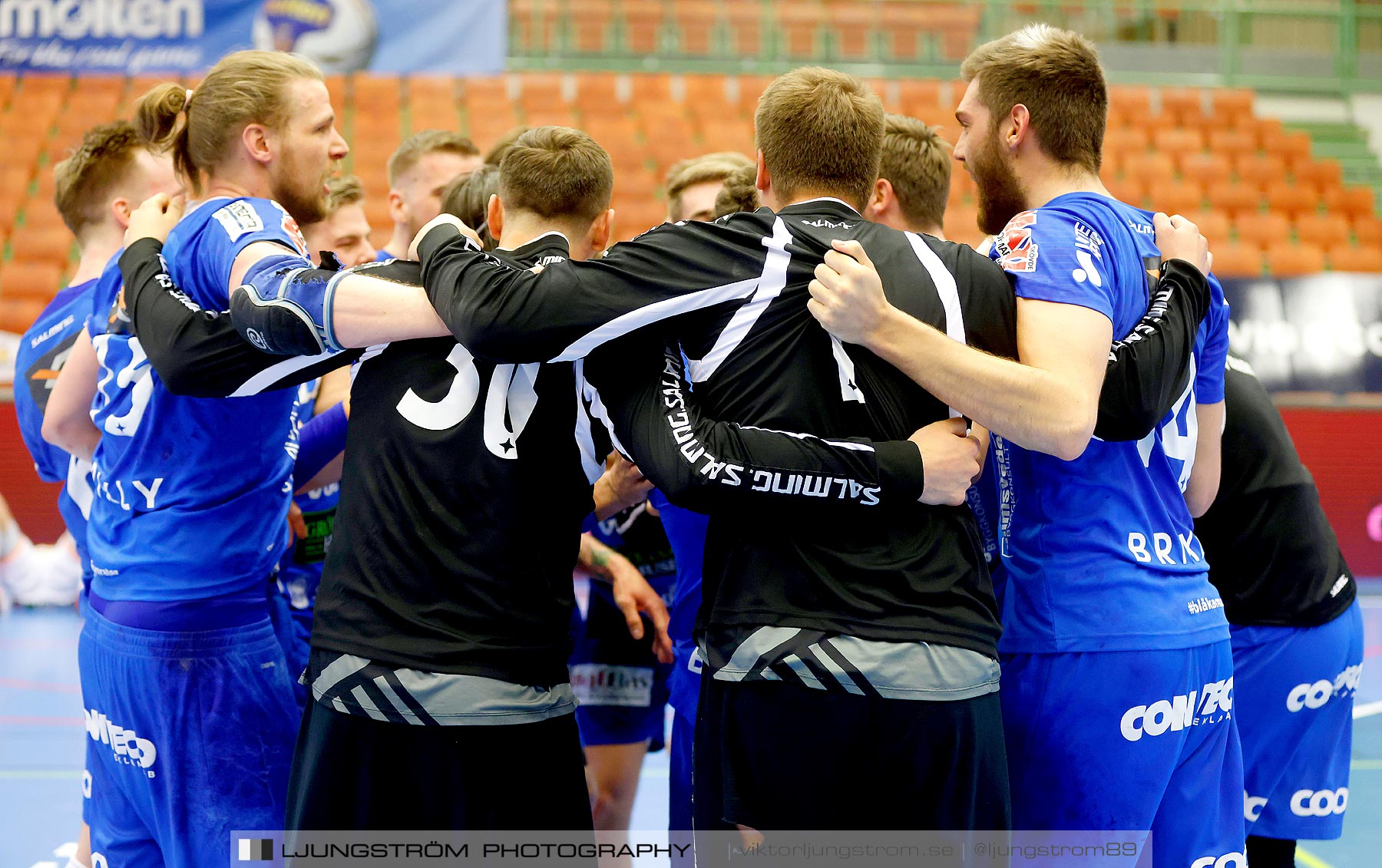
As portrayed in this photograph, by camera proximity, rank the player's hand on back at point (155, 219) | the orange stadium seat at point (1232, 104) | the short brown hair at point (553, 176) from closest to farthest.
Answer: the short brown hair at point (553, 176), the player's hand on back at point (155, 219), the orange stadium seat at point (1232, 104)

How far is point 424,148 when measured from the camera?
5117 mm

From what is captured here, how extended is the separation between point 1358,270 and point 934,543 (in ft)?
47.3

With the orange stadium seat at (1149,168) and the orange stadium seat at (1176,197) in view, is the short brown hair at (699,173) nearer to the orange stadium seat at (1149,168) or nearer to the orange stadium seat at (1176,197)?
the orange stadium seat at (1176,197)

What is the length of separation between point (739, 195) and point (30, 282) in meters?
11.4

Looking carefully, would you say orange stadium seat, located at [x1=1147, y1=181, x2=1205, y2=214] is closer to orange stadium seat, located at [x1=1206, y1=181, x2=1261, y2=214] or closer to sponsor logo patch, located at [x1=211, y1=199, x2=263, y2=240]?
orange stadium seat, located at [x1=1206, y1=181, x2=1261, y2=214]

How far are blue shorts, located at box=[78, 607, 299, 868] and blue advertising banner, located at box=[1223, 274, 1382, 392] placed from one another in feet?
31.4

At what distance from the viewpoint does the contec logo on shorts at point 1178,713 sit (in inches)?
105

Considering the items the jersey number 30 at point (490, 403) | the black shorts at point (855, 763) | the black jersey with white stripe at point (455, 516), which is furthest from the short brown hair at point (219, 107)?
the black shorts at point (855, 763)

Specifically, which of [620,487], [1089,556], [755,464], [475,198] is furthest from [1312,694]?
[475,198]

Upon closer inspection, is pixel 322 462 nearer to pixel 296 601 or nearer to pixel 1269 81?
pixel 296 601

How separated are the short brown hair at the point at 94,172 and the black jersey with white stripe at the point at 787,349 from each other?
209 centimetres

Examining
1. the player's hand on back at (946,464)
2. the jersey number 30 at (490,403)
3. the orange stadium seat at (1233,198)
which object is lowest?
the orange stadium seat at (1233,198)

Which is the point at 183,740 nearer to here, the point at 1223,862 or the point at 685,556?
the point at 685,556

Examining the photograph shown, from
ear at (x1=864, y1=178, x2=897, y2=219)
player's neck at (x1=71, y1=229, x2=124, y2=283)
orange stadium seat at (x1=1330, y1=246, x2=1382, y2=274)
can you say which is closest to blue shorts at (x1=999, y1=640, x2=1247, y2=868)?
ear at (x1=864, y1=178, x2=897, y2=219)
